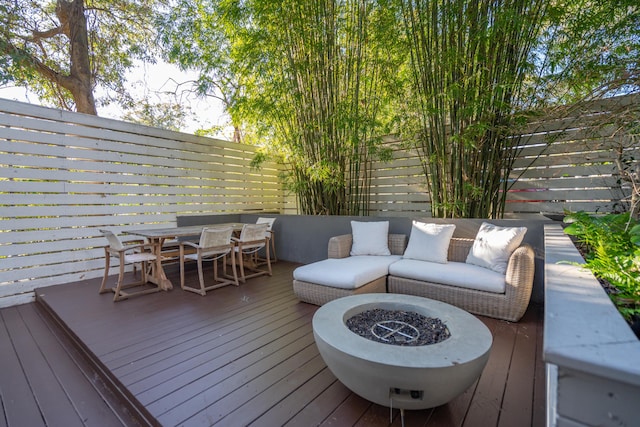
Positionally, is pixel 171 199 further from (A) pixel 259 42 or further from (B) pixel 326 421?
(B) pixel 326 421

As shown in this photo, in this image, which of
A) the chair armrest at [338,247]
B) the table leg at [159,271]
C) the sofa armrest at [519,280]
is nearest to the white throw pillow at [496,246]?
the sofa armrest at [519,280]

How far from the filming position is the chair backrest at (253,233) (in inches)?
140

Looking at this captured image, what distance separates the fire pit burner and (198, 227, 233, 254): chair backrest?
2084mm

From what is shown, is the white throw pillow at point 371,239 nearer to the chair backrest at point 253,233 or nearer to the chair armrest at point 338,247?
the chair armrest at point 338,247

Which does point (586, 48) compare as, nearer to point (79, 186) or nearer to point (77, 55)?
point (79, 186)

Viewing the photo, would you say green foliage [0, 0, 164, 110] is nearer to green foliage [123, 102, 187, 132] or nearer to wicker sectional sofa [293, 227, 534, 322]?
green foliage [123, 102, 187, 132]

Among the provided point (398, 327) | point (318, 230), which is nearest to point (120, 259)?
point (318, 230)

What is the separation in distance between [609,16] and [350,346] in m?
3.29

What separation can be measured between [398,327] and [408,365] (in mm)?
436

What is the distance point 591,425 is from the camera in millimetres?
564

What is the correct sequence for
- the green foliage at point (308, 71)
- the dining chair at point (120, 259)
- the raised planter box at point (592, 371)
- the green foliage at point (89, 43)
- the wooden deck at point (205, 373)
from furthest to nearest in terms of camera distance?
the green foliage at point (89, 43)
the green foliage at point (308, 71)
the dining chair at point (120, 259)
the wooden deck at point (205, 373)
the raised planter box at point (592, 371)

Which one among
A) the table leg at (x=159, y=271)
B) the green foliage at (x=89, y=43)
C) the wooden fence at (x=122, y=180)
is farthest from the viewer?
the green foliage at (x=89, y=43)

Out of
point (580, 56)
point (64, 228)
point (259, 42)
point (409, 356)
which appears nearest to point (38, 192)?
point (64, 228)

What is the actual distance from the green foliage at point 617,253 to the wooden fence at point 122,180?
2.89ft
